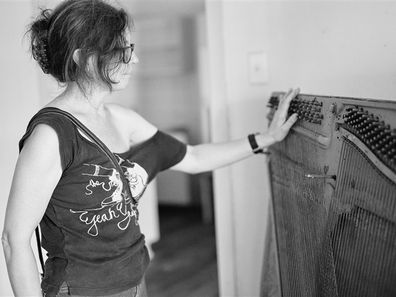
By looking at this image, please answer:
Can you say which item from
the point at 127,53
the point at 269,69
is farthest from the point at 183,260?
the point at 127,53

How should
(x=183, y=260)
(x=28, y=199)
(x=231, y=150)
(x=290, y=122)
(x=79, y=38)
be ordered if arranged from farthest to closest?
(x=183, y=260) → (x=231, y=150) → (x=290, y=122) → (x=79, y=38) → (x=28, y=199)

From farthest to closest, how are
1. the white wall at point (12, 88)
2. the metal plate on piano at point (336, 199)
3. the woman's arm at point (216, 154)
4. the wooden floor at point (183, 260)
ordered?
the wooden floor at point (183, 260)
the white wall at point (12, 88)
the woman's arm at point (216, 154)
the metal plate on piano at point (336, 199)

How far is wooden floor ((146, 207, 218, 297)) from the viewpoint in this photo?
9.98ft

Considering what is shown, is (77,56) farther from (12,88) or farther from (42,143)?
(12,88)

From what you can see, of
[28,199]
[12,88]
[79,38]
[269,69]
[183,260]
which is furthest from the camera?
[183,260]

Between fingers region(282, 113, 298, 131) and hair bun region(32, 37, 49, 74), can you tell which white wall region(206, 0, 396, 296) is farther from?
hair bun region(32, 37, 49, 74)

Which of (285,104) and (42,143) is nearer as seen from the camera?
(42,143)

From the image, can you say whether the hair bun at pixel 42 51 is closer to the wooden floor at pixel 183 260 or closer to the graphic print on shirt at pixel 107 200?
the graphic print on shirt at pixel 107 200

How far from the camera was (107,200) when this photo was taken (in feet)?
4.37

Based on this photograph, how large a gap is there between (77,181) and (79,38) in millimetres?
383

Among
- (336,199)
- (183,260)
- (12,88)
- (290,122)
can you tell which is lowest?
(183,260)

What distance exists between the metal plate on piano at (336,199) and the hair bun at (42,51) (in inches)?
31.0

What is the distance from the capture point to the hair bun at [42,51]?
1.33 metres

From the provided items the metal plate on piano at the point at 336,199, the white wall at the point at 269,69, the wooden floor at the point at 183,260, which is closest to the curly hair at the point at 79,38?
the metal plate on piano at the point at 336,199
